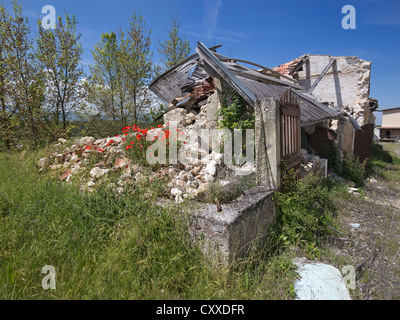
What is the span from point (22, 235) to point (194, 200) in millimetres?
2053

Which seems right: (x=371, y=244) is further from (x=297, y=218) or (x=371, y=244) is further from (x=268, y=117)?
(x=268, y=117)

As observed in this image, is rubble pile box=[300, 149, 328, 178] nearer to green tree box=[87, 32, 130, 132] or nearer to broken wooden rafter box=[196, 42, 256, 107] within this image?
broken wooden rafter box=[196, 42, 256, 107]

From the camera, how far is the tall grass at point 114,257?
2.04 meters

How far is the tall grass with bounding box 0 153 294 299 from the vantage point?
204 centimetres

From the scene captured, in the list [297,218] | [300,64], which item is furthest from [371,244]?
[300,64]

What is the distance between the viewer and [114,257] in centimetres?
225

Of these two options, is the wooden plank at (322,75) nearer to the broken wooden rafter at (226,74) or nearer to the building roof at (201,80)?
the building roof at (201,80)

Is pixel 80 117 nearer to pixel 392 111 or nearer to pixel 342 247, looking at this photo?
pixel 342 247

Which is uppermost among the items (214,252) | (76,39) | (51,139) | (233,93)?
(76,39)

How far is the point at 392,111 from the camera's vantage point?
29453 mm

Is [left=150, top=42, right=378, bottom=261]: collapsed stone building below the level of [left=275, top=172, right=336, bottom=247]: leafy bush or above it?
above

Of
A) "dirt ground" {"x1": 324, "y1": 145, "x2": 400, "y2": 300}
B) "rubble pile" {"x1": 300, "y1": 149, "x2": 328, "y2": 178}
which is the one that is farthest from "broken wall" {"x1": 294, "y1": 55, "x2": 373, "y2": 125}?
"dirt ground" {"x1": 324, "y1": 145, "x2": 400, "y2": 300}

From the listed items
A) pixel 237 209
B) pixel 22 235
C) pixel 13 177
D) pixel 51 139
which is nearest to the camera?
pixel 22 235

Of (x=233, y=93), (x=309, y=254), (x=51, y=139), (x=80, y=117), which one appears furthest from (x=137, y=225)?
(x=80, y=117)
